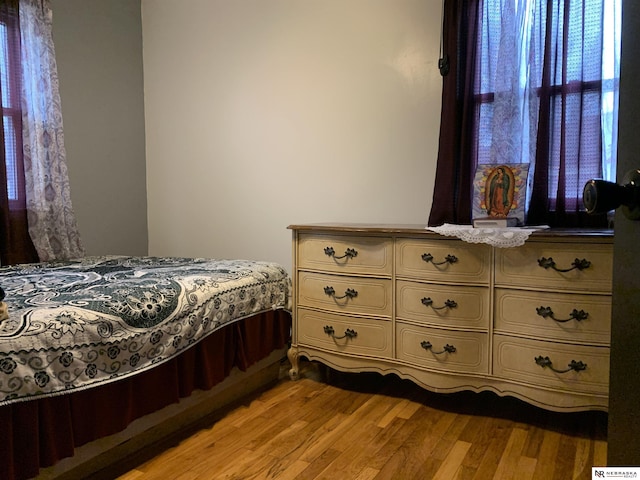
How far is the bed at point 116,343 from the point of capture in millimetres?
1320

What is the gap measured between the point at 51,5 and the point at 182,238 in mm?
1705

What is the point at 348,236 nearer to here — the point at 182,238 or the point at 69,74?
the point at 182,238

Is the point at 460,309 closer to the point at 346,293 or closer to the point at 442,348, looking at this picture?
the point at 442,348

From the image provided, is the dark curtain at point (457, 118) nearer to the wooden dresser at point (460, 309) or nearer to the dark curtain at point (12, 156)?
the wooden dresser at point (460, 309)

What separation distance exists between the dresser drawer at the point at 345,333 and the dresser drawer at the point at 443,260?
0.99 feet

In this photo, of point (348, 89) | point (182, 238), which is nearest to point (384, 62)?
point (348, 89)

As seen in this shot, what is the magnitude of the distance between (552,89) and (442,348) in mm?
1296

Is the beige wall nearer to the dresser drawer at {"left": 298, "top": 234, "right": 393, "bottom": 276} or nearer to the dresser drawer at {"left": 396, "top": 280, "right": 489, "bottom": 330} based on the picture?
the dresser drawer at {"left": 298, "top": 234, "right": 393, "bottom": 276}

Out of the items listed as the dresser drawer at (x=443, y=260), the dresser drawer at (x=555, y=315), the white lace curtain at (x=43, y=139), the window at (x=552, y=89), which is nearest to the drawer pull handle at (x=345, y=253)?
the dresser drawer at (x=443, y=260)

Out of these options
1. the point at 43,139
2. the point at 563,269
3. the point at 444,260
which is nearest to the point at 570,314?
the point at 563,269

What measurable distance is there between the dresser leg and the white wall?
2.42ft

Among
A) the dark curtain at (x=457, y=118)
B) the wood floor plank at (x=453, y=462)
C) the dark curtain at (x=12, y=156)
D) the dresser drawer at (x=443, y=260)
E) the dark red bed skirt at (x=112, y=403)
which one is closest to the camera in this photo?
the dark red bed skirt at (x=112, y=403)

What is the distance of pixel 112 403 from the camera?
5.18 feet

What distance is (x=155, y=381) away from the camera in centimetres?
176
